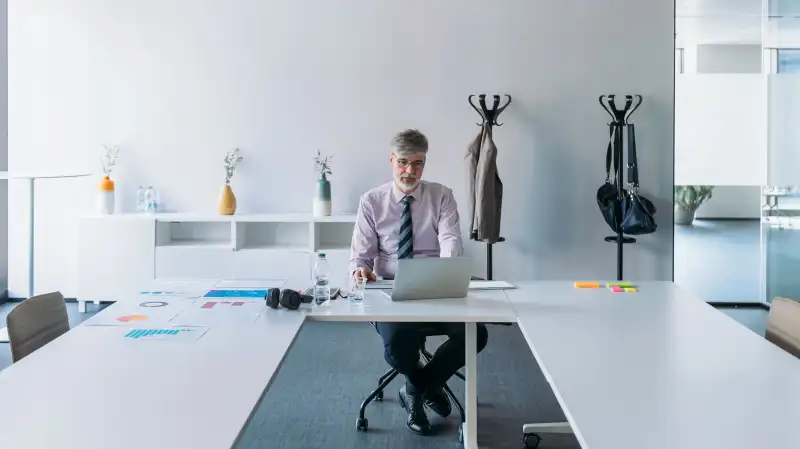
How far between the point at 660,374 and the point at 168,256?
15.0 feet

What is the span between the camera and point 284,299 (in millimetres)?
3172

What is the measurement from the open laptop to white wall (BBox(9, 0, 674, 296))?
3.00 m

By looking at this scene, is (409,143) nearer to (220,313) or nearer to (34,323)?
(220,313)

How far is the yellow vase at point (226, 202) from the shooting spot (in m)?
6.21

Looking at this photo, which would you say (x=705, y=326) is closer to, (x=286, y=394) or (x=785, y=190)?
(x=286, y=394)

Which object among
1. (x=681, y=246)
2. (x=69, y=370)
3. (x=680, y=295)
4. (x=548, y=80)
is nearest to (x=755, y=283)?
(x=681, y=246)

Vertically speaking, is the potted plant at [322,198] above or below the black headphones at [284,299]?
above

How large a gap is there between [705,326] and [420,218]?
5.35ft

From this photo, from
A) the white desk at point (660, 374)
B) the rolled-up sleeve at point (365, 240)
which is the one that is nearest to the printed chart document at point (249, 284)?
the rolled-up sleeve at point (365, 240)

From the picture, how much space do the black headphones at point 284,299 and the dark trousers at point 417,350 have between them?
2.04 feet

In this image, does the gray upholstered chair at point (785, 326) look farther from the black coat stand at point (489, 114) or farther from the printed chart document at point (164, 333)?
the black coat stand at point (489, 114)

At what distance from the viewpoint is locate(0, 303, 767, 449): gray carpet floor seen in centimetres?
371

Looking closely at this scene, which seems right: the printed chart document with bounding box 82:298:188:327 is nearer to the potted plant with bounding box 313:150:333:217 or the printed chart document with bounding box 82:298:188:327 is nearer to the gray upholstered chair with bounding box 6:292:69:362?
the gray upholstered chair with bounding box 6:292:69:362

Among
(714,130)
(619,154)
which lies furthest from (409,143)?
(714,130)
